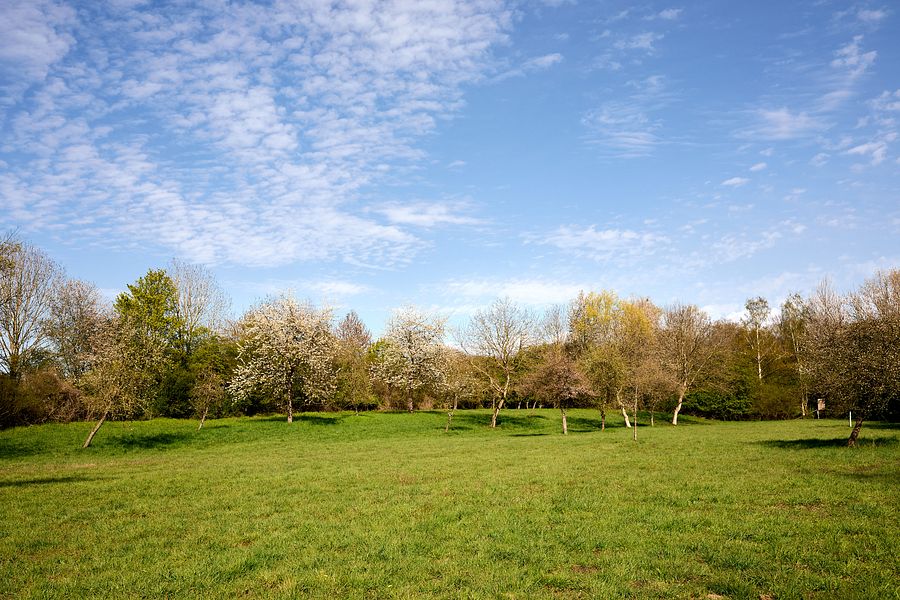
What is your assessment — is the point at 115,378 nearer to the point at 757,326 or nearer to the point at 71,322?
the point at 71,322

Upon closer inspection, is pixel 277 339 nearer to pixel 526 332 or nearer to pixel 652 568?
pixel 526 332

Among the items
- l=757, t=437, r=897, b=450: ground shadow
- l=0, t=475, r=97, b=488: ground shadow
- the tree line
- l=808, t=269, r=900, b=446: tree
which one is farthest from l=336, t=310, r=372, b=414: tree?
l=808, t=269, r=900, b=446: tree

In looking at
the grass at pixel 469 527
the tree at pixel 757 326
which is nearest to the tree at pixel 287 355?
the grass at pixel 469 527

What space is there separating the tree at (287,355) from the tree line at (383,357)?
14 centimetres

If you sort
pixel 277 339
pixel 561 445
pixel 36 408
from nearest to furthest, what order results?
1. pixel 561 445
2. pixel 36 408
3. pixel 277 339

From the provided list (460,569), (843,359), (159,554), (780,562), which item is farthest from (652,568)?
(843,359)

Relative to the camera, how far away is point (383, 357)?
5738 cm

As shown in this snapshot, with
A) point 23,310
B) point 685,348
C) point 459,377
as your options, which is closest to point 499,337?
point 459,377

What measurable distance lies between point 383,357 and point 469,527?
154 ft

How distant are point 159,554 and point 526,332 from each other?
4035 cm

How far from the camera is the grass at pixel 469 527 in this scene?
8016 millimetres

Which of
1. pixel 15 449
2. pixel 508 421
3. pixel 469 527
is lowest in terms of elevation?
pixel 508 421

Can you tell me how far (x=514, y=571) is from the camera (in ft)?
27.7

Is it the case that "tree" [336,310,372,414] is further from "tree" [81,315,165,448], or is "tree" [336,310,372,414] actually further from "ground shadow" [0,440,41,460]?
"ground shadow" [0,440,41,460]
